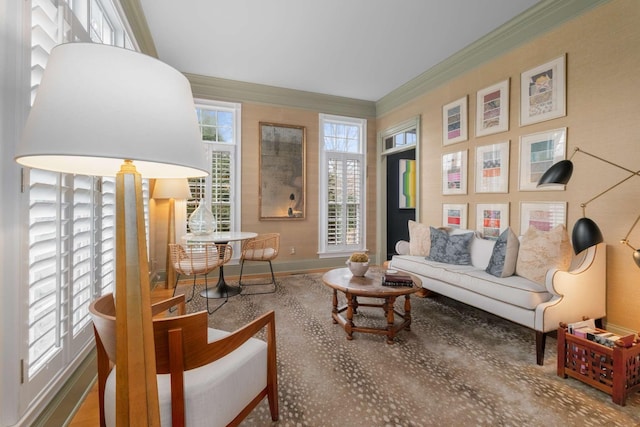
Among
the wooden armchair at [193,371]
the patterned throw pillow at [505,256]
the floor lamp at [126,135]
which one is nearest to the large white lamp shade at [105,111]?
the floor lamp at [126,135]

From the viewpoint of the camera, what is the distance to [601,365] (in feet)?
6.12

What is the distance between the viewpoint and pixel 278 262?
5.08 metres

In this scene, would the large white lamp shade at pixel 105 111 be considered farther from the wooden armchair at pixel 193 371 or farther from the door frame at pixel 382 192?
the door frame at pixel 382 192

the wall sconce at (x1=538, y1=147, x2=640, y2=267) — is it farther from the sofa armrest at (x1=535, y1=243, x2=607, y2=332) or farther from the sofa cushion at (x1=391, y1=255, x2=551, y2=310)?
the sofa cushion at (x1=391, y1=255, x2=551, y2=310)

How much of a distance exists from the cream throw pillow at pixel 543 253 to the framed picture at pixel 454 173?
1333mm

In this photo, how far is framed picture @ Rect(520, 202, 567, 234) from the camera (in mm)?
2906

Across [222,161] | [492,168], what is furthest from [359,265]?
[222,161]

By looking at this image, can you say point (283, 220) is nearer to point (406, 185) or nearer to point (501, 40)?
point (406, 185)

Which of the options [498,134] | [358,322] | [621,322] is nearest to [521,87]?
[498,134]

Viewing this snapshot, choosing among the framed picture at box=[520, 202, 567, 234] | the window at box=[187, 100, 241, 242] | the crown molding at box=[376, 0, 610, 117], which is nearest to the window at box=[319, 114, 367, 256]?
the crown molding at box=[376, 0, 610, 117]

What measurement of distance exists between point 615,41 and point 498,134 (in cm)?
120

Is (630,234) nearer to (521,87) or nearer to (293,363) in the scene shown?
(521,87)

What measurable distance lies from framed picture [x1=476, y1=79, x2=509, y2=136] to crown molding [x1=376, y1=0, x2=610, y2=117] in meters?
0.41

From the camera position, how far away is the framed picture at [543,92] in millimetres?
2902
